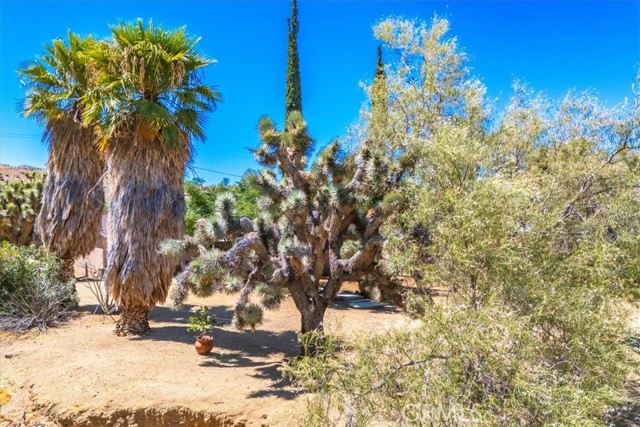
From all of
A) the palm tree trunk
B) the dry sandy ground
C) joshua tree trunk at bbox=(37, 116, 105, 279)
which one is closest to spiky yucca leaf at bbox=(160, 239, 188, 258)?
the dry sandy ground

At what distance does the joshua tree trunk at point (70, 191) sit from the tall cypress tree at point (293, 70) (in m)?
11.5

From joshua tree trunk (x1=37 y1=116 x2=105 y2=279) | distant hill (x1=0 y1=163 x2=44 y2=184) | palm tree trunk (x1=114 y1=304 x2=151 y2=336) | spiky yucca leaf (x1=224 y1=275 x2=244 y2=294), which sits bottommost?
palm tree trunk (x1=114 y1=304 x2=151 y2=336)

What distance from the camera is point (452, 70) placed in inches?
520

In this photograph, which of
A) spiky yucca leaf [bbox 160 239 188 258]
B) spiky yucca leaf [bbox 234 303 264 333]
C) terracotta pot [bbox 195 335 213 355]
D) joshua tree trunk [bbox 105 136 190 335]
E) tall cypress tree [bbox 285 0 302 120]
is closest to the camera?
spiky yucca leaf [bbox 234 303 264 333]

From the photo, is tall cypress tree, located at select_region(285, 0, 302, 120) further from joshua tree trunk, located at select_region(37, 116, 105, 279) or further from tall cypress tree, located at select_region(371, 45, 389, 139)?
joshua tree trunk, located at select_region(37, 116, 105, 279)

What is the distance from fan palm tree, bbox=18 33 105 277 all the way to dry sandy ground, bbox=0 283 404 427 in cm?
257

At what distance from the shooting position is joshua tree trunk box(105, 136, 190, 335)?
1002 centimetres

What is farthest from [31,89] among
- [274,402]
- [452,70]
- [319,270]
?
[452,70]

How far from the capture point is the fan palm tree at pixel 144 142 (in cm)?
950

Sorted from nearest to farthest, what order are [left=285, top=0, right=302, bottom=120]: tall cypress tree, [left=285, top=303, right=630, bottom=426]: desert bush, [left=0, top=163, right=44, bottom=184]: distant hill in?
1. [left=285, top=303, right=630, bottom=426]: desert bush
2. [left=285, top=0, right=302, bottom=120]: tall cypress tree
3. [left=0, top=163, right=44, bottom=184]: distant hill

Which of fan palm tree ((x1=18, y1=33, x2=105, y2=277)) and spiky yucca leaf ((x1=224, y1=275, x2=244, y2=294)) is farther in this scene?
fan palm tree ((x1=18, y1=33, x2=105, y2=277))

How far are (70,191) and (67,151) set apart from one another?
43.8 inches

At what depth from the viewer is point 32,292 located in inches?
457

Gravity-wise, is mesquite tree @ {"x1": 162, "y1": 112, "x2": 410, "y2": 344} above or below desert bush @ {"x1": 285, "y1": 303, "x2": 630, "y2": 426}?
above
